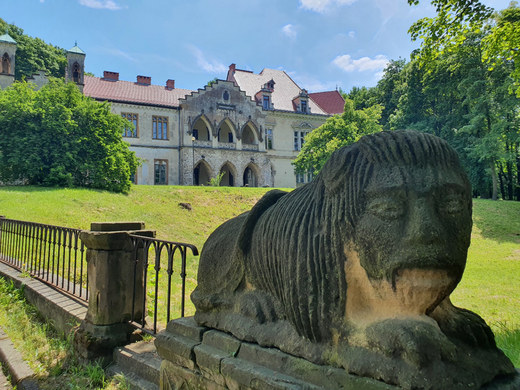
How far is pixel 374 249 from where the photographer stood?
169 cm

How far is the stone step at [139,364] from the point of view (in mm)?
3266

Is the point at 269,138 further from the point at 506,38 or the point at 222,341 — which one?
the point at 222,341

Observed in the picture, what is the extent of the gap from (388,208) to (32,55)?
45.3 m

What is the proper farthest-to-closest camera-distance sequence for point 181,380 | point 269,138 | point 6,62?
1. point 269,138
2. point 6,62
3. point 181,380

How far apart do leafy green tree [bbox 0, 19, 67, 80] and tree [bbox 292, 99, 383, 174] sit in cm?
2704

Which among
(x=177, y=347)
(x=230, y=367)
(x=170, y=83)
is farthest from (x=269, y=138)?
(x=230, y=367)

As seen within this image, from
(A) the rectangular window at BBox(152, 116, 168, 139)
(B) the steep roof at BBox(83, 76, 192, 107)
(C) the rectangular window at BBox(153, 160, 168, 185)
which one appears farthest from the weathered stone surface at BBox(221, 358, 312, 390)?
(B) the steep roof at BBox(83, 76, 192, 107)

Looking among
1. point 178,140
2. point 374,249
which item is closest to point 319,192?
point 374,249

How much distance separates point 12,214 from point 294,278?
43.8 ft

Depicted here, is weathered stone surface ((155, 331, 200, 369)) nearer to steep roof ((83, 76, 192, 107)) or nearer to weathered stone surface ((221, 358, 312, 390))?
weathered stone surface ((221, 358, 312, 390))

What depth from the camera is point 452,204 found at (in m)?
1.68

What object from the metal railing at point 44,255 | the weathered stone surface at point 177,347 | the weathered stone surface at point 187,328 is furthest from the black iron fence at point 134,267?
the weathered stone surface at point 177,347

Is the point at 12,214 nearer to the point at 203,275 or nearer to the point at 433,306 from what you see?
the point at 203,275

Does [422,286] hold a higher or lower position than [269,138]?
lower
